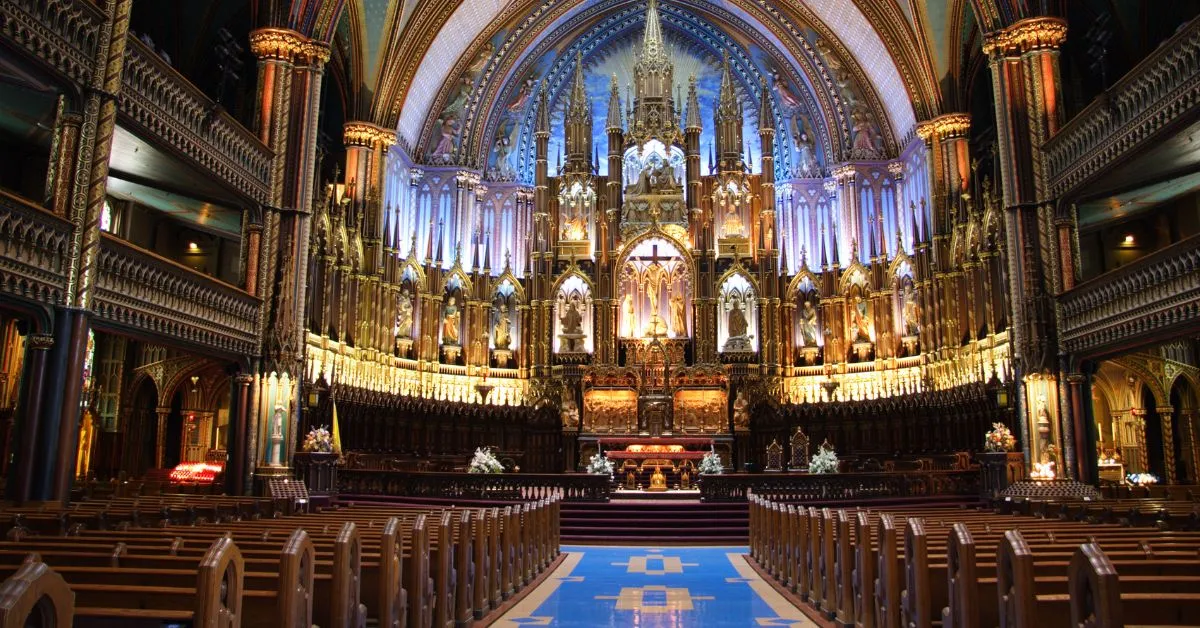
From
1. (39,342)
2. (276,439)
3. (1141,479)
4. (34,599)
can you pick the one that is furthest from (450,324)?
(34,599)

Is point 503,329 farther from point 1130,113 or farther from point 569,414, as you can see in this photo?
point 1130,113

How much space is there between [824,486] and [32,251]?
56.2ft

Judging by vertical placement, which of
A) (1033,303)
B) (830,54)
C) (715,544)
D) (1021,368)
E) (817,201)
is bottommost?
(715,544)

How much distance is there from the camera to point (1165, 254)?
Answer: 1608cm

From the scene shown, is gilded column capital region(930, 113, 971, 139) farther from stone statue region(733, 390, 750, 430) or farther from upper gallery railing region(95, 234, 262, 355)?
upper gallery railing region(95, 234, 262, 355)

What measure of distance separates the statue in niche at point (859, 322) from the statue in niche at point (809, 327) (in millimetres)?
1394

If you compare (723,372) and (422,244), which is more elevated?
(422,244)

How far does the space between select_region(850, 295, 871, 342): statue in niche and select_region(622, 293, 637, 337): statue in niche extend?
25.7ft

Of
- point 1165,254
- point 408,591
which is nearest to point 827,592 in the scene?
point 408,591

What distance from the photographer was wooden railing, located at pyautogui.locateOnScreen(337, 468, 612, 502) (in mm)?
21188

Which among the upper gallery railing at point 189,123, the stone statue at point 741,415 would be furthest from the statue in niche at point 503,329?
the upper gallery railing at point 189,123

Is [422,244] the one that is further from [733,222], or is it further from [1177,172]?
[1177,172]

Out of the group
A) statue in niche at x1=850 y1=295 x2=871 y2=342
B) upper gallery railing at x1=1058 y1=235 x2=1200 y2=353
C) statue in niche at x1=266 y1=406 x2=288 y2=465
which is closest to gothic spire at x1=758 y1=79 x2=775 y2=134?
statue in niche at x1=850 y1=295 x2=871 y2=342

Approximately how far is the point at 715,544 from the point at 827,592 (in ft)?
31.5
